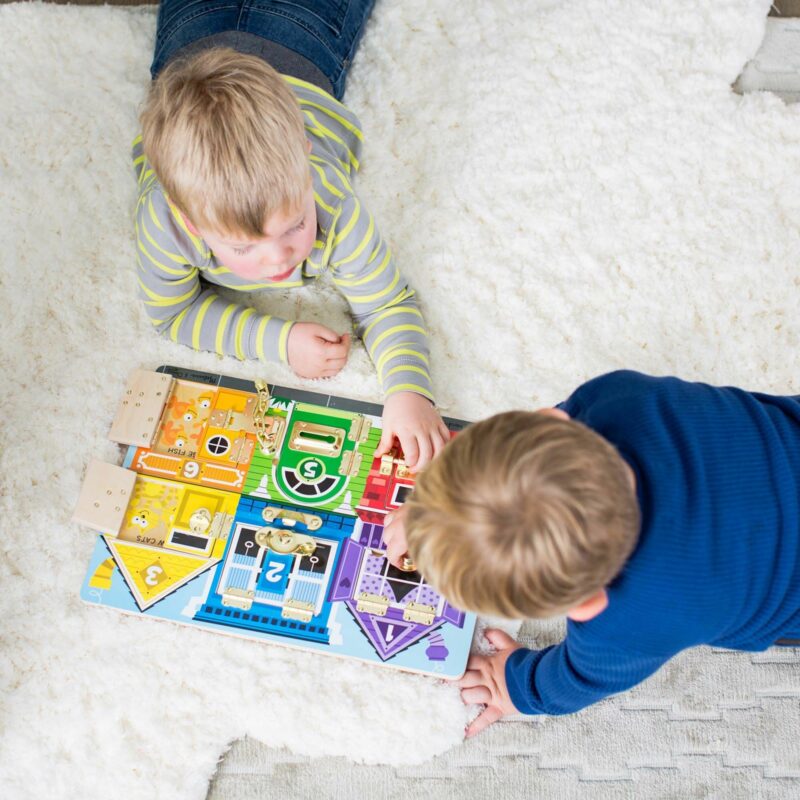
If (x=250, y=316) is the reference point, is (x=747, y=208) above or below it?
above

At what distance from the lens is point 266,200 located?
70 centimetres

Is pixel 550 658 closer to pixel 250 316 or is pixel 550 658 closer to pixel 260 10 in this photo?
pixel 250 316

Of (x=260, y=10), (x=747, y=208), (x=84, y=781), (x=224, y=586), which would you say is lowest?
(x=84, y=781)

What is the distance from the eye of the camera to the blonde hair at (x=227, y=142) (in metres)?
0.69

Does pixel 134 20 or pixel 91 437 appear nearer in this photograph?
pixel 91 437

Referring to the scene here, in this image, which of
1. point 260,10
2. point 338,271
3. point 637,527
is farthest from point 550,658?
point 260,10

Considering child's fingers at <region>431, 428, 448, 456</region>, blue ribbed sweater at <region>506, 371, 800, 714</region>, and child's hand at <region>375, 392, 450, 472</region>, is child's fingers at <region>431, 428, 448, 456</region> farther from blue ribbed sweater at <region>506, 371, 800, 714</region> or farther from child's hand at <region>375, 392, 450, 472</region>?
blue ribbed sweater at <region>506, 371, 800, 714</region>

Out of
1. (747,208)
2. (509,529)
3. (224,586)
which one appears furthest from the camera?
(747,208)

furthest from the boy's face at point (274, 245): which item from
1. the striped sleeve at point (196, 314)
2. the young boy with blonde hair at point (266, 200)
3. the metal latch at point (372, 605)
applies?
the metal latch at point (372, 605)

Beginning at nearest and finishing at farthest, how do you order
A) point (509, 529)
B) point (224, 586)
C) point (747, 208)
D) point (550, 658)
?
point (509, 529) < point (550, 658) < point (224, 586) < point (747, 208)

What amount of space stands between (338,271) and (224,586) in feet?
1.21

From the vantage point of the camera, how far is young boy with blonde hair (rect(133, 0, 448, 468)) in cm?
69

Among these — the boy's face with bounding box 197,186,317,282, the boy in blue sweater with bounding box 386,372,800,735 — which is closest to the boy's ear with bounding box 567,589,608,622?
the boy in blue sweater with bounding box 386,372,800,735

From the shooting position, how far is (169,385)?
98 cm
